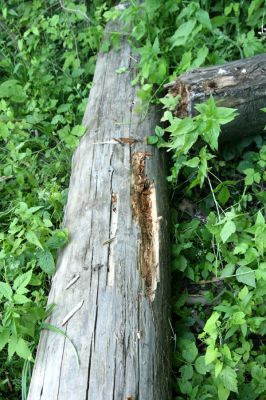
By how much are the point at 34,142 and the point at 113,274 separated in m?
1.68

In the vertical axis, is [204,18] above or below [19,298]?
above

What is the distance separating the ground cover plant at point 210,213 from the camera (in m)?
2.11

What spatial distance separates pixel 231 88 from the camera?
273 cm

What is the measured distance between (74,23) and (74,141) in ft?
5.42

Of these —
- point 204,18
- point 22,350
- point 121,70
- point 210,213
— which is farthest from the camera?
point 121,70

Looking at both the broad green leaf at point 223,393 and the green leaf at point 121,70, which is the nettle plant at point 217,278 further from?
the green leaf at point 121,70

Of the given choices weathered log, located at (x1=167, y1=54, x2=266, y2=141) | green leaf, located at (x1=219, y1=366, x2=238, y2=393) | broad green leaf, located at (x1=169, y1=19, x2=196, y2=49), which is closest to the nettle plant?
green leaf, located at (x1=219, y1=366, x2=238, y2=393)

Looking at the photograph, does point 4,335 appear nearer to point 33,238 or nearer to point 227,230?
point 33,238

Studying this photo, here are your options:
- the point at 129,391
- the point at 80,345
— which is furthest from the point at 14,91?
the point at 129,391

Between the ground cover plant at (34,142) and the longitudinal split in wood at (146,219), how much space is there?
1.30ft

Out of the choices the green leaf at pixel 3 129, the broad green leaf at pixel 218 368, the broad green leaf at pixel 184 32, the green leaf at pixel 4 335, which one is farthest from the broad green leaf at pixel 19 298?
the broad green leaf at pixel 184 32

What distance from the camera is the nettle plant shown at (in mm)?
2061

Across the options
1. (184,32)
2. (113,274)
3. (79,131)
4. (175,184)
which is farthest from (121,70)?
(113,274)

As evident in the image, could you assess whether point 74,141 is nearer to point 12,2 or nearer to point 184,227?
point 184,227
